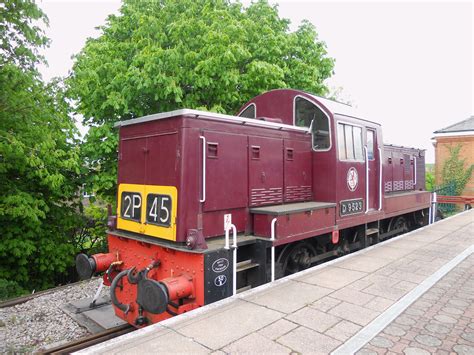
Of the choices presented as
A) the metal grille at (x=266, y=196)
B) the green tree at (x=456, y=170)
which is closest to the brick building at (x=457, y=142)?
the green tree at (x=456, y=170)

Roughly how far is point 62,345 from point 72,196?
518 cm

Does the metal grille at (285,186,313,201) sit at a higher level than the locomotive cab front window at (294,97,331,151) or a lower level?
lower

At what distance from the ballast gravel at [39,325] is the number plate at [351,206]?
4.60 meters

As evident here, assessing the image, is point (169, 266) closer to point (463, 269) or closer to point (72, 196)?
point (463, 269)

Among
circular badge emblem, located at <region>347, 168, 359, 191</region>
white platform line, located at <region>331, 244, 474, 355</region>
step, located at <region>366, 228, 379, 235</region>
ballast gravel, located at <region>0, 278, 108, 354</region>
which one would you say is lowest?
ballast gravel, located at <region>0, 278, 108, 354</region>

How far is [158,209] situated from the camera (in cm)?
458

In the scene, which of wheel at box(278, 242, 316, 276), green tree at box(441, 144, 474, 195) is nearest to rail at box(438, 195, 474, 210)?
green tree at box(441, 144, 474, 195)

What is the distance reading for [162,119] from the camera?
14.9 ft

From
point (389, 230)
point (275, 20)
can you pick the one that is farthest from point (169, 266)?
point (275, 20)

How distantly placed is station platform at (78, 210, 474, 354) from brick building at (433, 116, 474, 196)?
1801 centimetres

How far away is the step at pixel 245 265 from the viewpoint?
14.9 ft

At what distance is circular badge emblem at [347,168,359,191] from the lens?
6262 millimetres

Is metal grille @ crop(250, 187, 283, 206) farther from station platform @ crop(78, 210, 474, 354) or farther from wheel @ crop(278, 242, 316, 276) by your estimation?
station platform @ crop(78, 210, 474, 354)

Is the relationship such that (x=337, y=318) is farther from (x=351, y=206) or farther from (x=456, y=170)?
(x=456, y=170)
